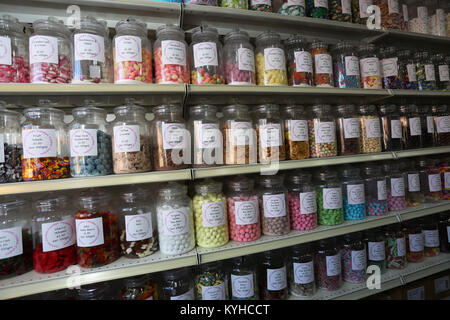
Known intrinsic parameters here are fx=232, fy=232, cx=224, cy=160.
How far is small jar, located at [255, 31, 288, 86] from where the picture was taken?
3.75 ft

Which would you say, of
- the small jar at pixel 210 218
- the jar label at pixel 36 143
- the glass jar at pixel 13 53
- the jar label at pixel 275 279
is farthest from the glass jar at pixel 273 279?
the glass jar at pixel 13 53

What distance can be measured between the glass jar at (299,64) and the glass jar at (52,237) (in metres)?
1.24

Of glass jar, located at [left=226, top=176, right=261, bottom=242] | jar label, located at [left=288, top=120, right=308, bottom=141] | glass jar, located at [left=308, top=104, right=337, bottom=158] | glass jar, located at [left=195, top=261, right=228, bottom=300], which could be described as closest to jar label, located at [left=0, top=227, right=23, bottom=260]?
glass jar, located at [left=195, top=261, right=228, bottom=300]

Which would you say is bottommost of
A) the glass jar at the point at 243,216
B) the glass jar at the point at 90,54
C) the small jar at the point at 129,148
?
the glass jar at the point at 243,216

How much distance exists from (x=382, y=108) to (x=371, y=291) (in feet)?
3.63

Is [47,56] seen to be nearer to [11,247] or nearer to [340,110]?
[11,247]

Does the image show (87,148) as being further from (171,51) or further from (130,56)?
(171,51)

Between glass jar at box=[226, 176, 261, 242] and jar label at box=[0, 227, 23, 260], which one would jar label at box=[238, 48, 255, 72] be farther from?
jar label at box=[0, 227, 23, 260]

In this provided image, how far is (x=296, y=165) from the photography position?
1.15 meters

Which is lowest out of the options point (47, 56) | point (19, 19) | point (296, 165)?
point (296, 165)

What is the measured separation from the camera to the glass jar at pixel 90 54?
2.99 feet

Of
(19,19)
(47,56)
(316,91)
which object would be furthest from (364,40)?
(19,19)

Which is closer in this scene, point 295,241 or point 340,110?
point 295,241

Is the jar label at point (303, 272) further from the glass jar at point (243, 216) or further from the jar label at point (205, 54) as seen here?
the jar label at point (205, 54)
